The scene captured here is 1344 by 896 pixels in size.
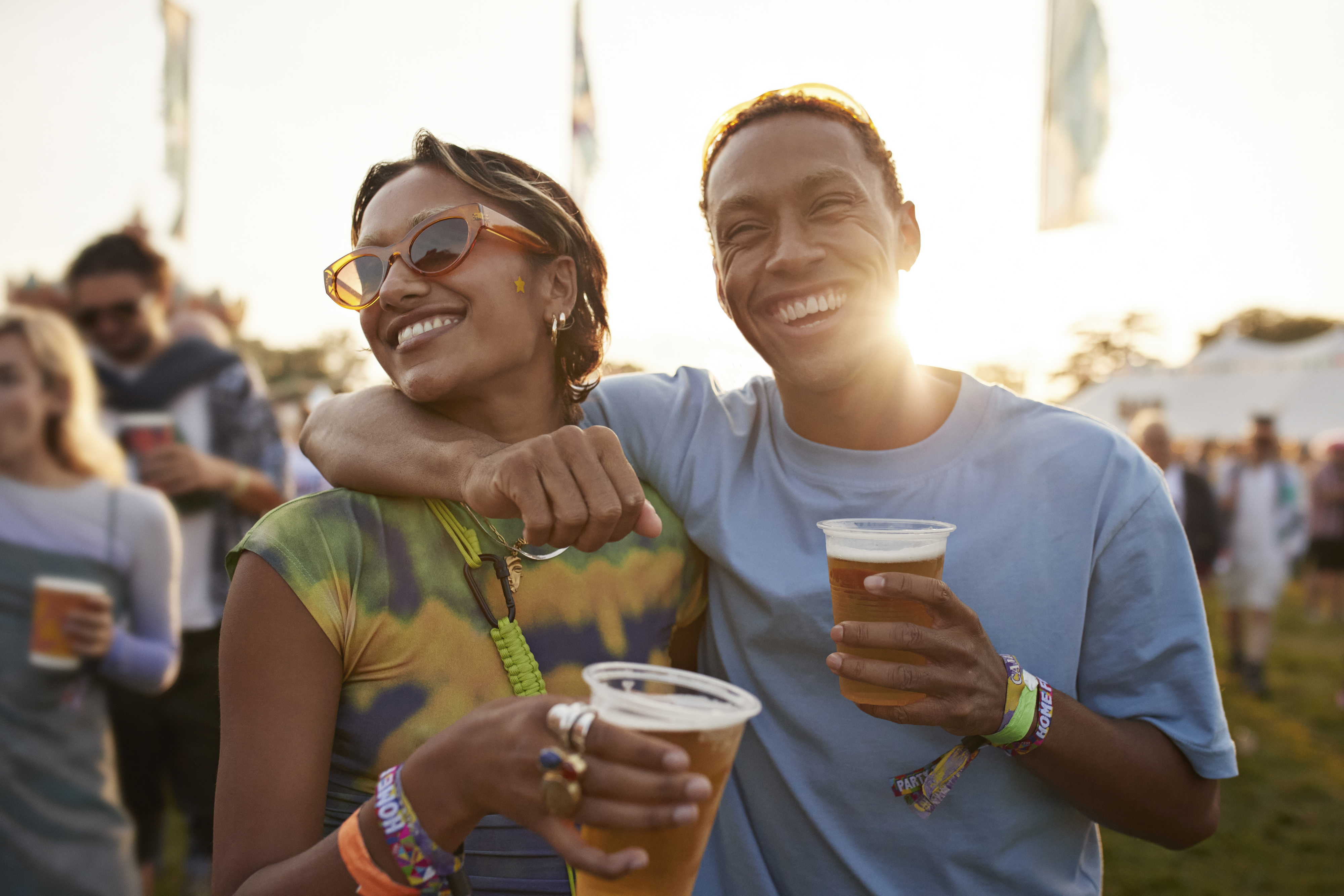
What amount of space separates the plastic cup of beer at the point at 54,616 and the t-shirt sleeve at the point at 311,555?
2.44 metres

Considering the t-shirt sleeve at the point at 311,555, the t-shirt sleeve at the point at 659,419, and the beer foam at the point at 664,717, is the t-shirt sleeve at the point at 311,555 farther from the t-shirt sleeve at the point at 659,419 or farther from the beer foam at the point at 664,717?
the t-shirt sleeve at the point at 659,419

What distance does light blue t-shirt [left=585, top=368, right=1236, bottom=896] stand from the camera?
191 centimetres

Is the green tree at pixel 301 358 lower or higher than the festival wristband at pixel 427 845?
lower

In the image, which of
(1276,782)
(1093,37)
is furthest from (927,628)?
(1093,37)

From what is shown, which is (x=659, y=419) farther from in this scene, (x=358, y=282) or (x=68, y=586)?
(x=68, y=586)

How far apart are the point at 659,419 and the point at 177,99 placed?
884 cm

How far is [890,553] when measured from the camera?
163cm

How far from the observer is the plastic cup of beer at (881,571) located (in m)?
1.60

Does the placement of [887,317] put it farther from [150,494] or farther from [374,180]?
[150,494]

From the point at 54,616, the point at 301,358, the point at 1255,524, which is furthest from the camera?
the point at 301,358

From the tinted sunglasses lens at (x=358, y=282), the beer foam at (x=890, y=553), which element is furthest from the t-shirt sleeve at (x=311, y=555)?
the beer foam at (x=890, y=553)

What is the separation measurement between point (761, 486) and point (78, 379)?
3356 millimetres

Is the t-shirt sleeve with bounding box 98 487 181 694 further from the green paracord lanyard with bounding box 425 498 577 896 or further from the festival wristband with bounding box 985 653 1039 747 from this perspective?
the festival wristband with bounding box 985 653 1039 747

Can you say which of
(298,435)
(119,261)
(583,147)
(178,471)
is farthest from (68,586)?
(583,147)
